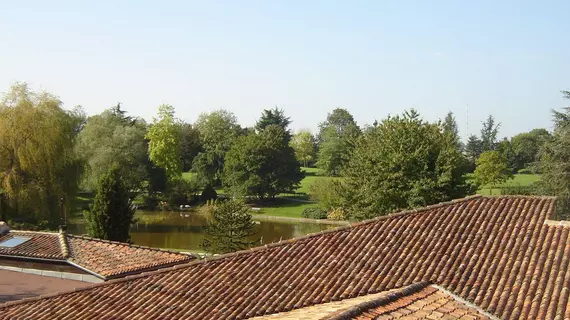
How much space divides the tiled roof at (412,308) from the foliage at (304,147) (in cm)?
7796

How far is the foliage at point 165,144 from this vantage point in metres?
55.7

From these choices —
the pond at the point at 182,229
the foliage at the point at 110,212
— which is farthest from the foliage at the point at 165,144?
the foliage at the point at 110,212

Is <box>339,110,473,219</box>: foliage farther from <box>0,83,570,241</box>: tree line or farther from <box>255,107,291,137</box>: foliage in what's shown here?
<box>255,107,291,137</box>: foliage

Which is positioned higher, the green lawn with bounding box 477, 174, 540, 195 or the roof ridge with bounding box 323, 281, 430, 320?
the green lawn with bounding box 477, 174, 540, 195

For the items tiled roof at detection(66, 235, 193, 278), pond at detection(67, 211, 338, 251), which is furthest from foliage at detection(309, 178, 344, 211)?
tiled roof at detection(66, 235, 193, 278)

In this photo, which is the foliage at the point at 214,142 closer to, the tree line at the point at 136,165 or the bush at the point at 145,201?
the bush at the point at 145,201

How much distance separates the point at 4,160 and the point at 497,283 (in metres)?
28.2

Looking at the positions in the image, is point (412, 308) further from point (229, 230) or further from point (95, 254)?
point (229, 230)

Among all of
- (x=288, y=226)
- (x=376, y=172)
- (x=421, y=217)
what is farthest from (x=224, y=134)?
(x=421, y=217)

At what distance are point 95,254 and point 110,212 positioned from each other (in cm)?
904

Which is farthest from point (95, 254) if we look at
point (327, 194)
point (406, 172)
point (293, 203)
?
point (293, 203)

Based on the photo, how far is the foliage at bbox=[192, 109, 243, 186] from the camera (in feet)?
205

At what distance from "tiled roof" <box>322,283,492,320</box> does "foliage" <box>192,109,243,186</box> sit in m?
50.8

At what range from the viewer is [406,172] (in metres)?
26.7
